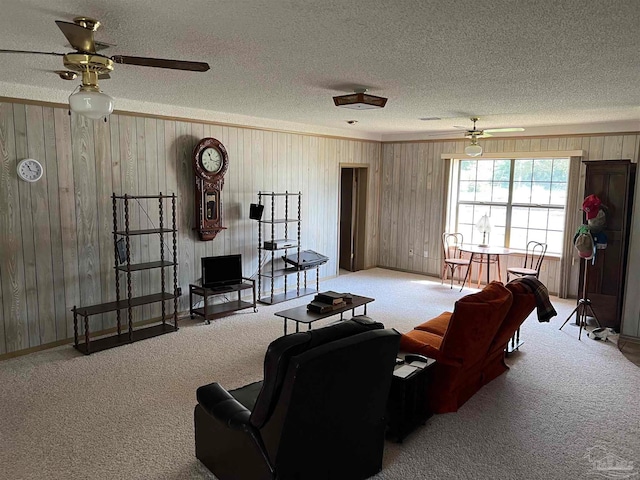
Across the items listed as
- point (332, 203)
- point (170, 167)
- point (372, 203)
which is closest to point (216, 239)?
point (170, 167)

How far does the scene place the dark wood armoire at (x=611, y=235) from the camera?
524cm

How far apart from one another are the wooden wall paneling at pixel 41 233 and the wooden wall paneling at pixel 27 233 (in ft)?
0.07

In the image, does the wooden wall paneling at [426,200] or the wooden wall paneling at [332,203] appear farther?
the wooden wall paneling at [426,200]

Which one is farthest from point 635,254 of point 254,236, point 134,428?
point 134,428

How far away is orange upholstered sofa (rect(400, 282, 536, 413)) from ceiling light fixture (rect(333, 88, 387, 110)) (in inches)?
70.0

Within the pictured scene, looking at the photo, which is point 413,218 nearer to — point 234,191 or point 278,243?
point 278,243

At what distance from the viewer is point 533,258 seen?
712 cm

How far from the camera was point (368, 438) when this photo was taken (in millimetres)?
2652

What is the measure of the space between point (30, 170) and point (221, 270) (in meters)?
2.25

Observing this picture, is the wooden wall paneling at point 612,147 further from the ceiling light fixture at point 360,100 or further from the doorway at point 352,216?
the ceiling light fixture at point 360,100

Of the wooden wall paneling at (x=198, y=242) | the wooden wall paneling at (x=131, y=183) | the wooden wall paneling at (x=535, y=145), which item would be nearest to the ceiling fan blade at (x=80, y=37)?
the wooden wall paneling at (x=131, y=183)

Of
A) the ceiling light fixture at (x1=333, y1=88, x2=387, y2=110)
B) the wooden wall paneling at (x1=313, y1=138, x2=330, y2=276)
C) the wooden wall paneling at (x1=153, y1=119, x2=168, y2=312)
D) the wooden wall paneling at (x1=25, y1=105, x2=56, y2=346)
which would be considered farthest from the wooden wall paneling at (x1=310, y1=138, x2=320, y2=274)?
the wooden wall paneling at (x1=25, y1=105, x2=56, y2=346)

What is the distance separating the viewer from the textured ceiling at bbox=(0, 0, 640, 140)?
2.18 meters

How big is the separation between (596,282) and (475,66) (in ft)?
11.7
